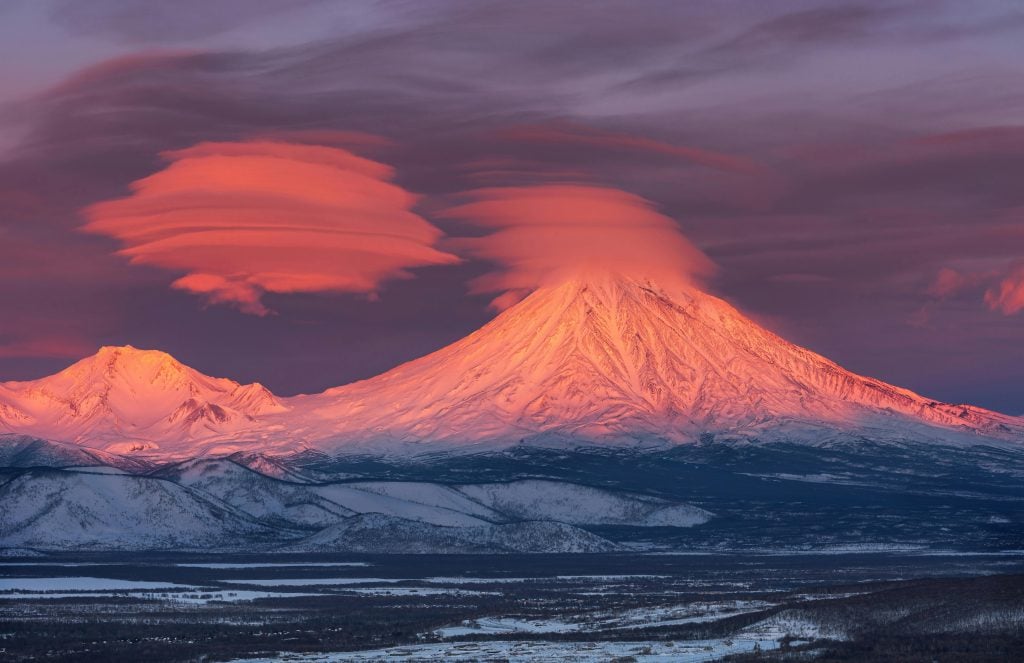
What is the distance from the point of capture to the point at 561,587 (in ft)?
417

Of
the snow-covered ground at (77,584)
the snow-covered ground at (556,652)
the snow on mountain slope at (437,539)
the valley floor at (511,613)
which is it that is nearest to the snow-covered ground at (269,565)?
the valley floor at (511,613)

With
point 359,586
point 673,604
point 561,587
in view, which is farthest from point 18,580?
point 673,604

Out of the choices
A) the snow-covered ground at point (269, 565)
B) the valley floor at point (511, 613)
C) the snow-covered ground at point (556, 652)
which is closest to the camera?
the snow-covered ground at point (556, 652)

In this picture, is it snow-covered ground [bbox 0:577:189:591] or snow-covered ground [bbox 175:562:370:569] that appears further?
snow-covered ground [bbox 175:562:370:569]

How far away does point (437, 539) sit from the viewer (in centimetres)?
19625

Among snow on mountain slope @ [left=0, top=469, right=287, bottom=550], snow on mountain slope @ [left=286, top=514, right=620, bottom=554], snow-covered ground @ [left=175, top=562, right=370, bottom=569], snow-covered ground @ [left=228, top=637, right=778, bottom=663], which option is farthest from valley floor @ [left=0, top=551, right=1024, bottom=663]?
snow on mountain slope @ [left=286, top=514, right=620, bottom=554]

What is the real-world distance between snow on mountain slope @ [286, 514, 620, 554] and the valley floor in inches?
1409

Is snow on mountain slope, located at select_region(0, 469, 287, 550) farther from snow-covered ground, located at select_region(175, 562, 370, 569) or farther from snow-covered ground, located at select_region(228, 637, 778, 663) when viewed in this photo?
snow-covered ground, located at select_region(228, 637, 778, 663)

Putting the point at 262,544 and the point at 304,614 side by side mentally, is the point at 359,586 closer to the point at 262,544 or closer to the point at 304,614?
the point at 304,614

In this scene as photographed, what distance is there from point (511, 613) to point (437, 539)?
9852cm

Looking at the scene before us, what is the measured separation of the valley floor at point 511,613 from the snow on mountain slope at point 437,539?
35788 millimetres

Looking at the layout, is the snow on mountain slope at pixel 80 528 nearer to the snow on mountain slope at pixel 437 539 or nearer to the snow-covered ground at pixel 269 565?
the snow on mountain slope at pixel 437 539

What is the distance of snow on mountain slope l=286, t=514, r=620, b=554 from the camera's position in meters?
190

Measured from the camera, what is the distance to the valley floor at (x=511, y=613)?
76.0m
